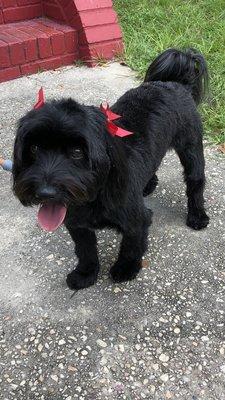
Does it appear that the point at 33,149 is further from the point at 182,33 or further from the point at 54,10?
the point at 182,33

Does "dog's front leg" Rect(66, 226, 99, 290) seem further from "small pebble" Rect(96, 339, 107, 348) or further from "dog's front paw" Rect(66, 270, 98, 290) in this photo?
"small pebble" Rect(96, 339, 107, 348)

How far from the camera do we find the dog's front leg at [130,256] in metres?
2.57

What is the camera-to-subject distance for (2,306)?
2680mm

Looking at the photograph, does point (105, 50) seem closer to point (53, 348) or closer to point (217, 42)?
point (217, 42)

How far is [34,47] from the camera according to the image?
5.01 metres

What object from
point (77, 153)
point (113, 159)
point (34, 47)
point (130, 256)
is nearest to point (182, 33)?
point (34, 47)

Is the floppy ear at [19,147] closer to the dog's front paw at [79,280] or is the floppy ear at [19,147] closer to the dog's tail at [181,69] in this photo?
the dog's front paw at [79,280]

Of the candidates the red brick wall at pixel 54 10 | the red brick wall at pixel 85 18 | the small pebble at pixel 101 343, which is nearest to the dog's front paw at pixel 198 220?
the small pebble at pixel 101 343

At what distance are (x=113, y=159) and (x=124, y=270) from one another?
36.6 inches

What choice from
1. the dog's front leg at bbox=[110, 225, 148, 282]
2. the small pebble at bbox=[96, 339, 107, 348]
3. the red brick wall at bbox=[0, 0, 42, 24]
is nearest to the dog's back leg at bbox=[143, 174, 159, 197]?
the dog's front leg at bbox=[110, 225, 148, 282]

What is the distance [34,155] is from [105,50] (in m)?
3.76

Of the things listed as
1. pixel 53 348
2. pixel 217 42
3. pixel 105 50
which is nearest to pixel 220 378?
pixel 53 348

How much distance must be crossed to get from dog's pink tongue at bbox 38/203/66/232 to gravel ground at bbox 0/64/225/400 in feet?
2.44

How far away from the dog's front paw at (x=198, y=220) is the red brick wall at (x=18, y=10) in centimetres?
361
